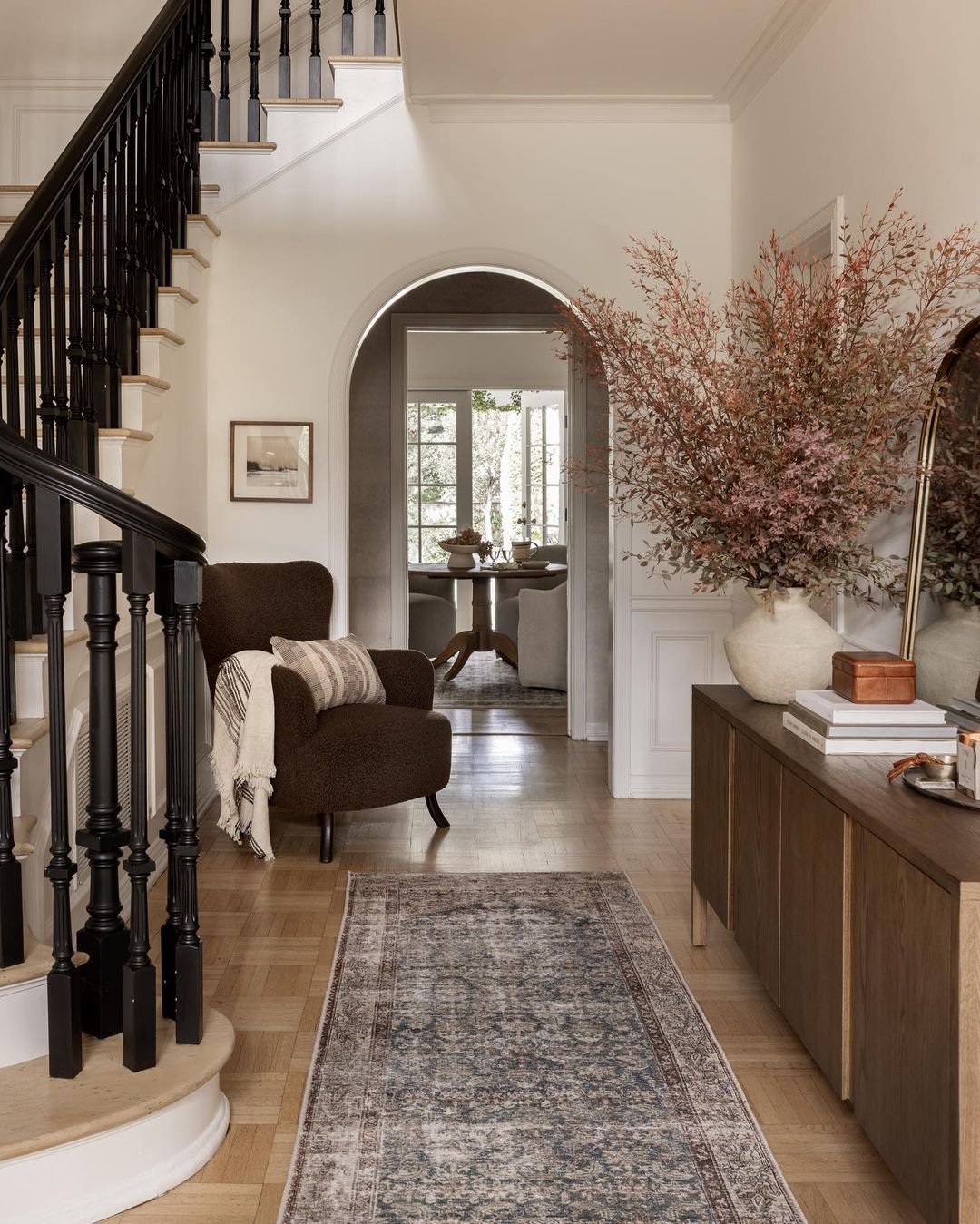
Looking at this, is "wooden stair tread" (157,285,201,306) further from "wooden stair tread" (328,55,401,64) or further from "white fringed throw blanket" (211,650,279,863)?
"white fringed throw blanket" (211,650,279,863)

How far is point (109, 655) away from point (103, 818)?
0.30 m

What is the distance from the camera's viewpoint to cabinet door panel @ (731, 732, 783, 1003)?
2463 mm

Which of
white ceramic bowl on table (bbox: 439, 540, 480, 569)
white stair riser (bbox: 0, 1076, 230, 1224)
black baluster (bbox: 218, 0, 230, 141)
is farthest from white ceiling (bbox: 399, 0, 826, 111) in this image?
white ceramic bowl on table (bbox: 439, 540, 480, 569)

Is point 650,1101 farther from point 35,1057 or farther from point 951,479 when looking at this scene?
point 951,479

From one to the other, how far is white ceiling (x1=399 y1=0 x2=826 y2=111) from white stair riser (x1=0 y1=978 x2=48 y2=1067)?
3364 millimetres

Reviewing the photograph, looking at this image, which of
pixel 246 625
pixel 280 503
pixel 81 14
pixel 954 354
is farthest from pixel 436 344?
pixel 954 354

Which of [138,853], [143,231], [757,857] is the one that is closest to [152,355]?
[143,231]

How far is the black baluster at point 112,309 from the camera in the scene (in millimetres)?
3707

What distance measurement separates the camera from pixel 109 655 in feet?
6.79

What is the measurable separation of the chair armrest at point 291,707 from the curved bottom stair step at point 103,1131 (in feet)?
6.13

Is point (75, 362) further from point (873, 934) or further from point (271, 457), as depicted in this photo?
point (873, 934)

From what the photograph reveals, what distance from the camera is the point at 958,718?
244 centimetres

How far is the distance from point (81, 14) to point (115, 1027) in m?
5.14

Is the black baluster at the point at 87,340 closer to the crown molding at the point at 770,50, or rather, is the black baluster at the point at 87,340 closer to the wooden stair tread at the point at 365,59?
the wooden stair tread at the point at 365,59
